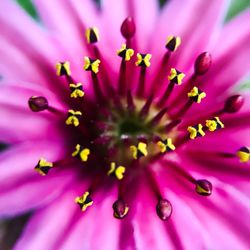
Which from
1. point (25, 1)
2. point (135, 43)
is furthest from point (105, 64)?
point (25, 1)

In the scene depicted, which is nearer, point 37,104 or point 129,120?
point 37,104

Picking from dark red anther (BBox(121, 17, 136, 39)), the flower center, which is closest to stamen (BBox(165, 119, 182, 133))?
the flower center

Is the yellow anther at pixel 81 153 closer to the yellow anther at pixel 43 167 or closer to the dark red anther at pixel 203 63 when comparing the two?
the yellow anther at pixel 43 167

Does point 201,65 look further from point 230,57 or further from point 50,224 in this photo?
point 50,224

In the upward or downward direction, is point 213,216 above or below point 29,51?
below

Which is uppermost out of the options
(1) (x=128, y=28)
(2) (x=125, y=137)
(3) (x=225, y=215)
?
(1) (x=128, y=28)

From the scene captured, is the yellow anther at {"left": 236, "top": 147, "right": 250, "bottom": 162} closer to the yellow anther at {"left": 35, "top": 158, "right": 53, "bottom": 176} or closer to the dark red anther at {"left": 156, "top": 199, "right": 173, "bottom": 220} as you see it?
the dark red anther at {"left": 156, "top": 199, "right": 173, "bottom": 220}

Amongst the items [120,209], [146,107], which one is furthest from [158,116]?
[120,209]
